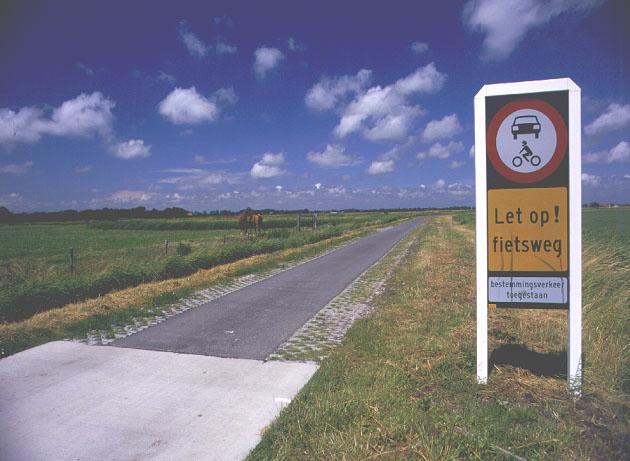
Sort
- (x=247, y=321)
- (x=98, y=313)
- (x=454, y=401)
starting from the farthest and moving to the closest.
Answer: (x=98, y=313)
(x=247, y=321)
(x=454, y=401)

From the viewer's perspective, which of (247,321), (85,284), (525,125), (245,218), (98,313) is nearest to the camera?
(525,125)

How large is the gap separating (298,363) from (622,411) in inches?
124

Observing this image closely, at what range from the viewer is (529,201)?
13.4 feet

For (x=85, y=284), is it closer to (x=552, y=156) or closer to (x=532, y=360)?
(x=532, y=360)

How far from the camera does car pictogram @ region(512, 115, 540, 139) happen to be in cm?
405

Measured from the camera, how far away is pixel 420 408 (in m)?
3.63

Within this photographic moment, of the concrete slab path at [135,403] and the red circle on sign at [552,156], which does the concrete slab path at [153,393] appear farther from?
the red circle on sign at [552,156]

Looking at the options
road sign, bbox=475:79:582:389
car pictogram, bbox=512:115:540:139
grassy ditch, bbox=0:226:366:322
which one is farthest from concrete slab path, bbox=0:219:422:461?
car pictogram, bbox=512:115:540:139

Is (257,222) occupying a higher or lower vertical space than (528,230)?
lower

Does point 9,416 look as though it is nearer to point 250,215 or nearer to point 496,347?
point 496,347

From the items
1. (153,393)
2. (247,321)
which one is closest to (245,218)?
(247,321)

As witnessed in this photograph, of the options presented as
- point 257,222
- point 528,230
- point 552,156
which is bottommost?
point 257,222

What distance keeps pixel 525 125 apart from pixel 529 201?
0.74m

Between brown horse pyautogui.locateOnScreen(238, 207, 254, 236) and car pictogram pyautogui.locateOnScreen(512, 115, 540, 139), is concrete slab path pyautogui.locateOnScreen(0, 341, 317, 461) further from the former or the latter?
brown horse pyautogui.locateOnScreen(238, 207, 254, 236)
